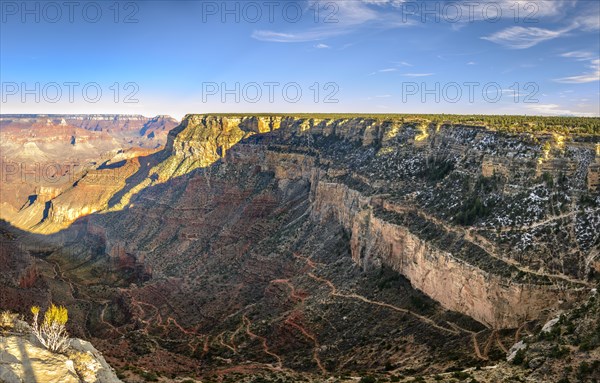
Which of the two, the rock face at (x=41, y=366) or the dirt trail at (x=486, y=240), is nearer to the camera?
the rock face at (x=41, y=366)

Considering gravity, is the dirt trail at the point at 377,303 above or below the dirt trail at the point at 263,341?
above

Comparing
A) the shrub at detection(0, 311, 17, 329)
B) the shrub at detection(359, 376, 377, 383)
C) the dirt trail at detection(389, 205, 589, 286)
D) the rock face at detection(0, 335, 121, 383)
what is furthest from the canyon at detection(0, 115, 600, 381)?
the rock face at detection(0, 335, 121, 383)

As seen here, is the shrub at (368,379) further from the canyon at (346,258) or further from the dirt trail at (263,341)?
the dirt trail at (263,341)

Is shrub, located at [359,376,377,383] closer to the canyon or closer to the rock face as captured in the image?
the canyon

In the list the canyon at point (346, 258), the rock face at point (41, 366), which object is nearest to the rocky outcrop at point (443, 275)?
the canyon at point (346, 258)

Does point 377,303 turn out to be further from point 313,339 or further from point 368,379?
point 368,379

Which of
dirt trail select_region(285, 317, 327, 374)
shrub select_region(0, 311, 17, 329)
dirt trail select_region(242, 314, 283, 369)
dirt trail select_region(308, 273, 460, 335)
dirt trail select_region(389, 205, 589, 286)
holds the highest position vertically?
dirt trail select_region(389, 205, 589, 286)

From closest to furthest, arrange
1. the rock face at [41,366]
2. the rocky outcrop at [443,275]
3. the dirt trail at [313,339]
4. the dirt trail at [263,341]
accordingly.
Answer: the rock face at [41,366] → the rocky outcrop at [443,275] → the dirt trail at [313,339] → the dirt trail at [263,341]
